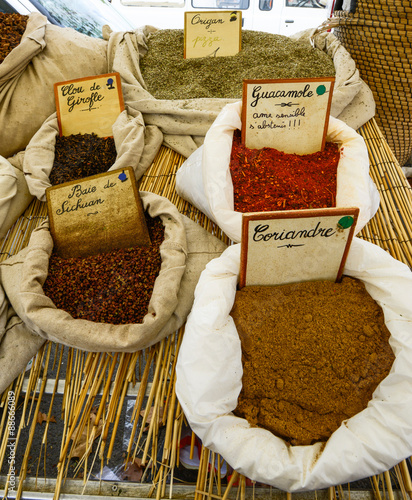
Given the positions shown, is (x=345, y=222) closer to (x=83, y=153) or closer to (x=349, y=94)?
(x=349, y=94)

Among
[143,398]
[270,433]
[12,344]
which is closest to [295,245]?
[270,433]

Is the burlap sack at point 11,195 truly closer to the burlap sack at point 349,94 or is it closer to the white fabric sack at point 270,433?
the white fabric sack at point 270,433

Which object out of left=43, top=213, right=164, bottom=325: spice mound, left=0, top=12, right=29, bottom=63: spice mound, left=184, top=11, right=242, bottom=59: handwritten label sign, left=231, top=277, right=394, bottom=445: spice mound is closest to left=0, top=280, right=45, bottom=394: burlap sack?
left=43, top=213, right=164, bottom=325: spice mound

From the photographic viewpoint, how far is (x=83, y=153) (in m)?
1.20

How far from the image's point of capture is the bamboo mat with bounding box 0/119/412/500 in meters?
0.75

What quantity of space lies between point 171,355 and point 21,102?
42.5 inches

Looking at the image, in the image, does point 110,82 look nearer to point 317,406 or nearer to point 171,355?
point 171,355

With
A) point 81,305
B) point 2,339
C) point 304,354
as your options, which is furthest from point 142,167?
point 304,354

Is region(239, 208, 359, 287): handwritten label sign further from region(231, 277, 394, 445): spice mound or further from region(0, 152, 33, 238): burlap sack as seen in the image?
region(0, 152, 33, 238): burlap sack

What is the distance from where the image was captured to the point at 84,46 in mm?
1433

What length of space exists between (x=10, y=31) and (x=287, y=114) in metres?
1.15

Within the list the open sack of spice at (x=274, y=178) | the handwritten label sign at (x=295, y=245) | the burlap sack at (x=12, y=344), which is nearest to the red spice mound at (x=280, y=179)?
the open sack of spice at (x=274, y=178)

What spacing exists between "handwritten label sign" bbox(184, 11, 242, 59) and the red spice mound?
0.73 m

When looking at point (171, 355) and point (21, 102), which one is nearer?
point (171, 355)
